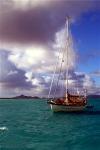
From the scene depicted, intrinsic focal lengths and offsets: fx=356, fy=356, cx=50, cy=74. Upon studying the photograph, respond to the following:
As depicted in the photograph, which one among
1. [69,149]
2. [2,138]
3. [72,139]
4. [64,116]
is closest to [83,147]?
[69,149]

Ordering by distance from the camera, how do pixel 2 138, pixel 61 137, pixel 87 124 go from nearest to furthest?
pixel 2 138
pixel 61 137
pixel 87 124

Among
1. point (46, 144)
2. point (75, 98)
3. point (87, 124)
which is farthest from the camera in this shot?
point (75, 98)

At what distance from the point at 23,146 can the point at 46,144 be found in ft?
10.1

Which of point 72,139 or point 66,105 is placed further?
point 66,105

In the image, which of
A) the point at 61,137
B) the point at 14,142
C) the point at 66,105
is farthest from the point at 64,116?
the point at 14,142

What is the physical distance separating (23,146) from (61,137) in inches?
349

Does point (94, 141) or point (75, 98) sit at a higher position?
point (75, 98)

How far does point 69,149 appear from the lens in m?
39.3

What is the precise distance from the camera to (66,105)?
84.1 m

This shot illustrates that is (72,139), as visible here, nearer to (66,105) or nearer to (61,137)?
(61,137)

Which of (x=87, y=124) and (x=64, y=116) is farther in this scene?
(x=64, y=116)

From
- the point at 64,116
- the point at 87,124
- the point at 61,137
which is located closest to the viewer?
the point at 61,137

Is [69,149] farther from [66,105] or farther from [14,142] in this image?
[66,105]

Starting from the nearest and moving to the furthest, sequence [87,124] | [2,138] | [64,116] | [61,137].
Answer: [2,138] < [61,137] < [87,124] < [64,116]
